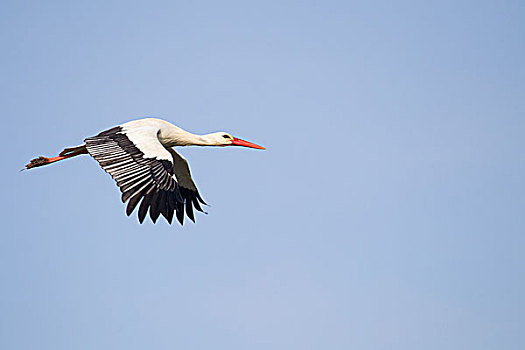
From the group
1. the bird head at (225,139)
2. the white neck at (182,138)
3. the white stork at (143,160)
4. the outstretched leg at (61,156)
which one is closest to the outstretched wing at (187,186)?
the white stork at (143,160)

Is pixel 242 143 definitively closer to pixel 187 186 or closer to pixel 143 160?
pixel 187 186

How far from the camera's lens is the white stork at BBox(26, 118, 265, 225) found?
568 inches

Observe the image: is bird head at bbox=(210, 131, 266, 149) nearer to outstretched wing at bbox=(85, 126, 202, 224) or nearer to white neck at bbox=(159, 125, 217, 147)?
white neck at bbox=(159, 125, 217, 147)

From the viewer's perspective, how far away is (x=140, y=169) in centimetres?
1500

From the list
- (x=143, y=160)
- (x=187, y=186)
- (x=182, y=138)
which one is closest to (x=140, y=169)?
(x=143, y=160)

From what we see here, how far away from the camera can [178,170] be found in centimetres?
1978

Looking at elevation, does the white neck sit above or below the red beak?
below

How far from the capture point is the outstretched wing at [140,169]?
14.3 metres

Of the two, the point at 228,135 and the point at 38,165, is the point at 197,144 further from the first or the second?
the point at 38,165

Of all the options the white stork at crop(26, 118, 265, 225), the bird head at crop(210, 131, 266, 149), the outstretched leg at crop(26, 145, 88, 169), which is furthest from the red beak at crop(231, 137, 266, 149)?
the outstretched leg at crop(26, 145, 88, 169)

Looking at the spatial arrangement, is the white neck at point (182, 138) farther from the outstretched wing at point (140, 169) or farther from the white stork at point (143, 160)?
the outstretched wing at point (140, 169)

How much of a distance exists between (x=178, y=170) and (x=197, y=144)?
2.57ft

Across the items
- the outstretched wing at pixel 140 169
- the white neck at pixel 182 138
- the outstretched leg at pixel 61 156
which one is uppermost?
the white neck at pixel 182 138

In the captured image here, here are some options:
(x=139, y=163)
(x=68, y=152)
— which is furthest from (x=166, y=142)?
(x=139, y=163)
